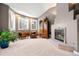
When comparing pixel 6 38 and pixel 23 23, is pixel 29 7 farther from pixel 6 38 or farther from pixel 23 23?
pixel 6 38

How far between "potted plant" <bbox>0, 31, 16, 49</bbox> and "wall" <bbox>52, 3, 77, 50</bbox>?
1.31 m

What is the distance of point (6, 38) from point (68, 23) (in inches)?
65.8

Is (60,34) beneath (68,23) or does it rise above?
beneath

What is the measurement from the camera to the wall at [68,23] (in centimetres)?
268

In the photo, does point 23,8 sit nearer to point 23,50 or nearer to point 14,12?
point 14,12

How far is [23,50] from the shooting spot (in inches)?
107

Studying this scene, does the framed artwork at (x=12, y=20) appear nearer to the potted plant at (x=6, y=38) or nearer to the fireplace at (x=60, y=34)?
the potted plant at (x=6, y=38)

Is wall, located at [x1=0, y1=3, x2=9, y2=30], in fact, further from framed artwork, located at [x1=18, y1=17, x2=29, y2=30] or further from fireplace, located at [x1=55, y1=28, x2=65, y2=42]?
fireplace, located at [x1=55, y1=28, x2=65, y2=42]

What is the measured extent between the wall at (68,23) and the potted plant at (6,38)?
131cm

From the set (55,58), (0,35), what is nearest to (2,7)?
(0,35)

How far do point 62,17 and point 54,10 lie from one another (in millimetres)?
386

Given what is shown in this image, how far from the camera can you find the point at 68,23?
308 centimetres

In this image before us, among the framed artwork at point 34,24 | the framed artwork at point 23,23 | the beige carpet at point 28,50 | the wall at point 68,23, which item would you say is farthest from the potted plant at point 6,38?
the wall at point 68,23

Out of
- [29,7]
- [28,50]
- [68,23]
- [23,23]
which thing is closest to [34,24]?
[23,23]
